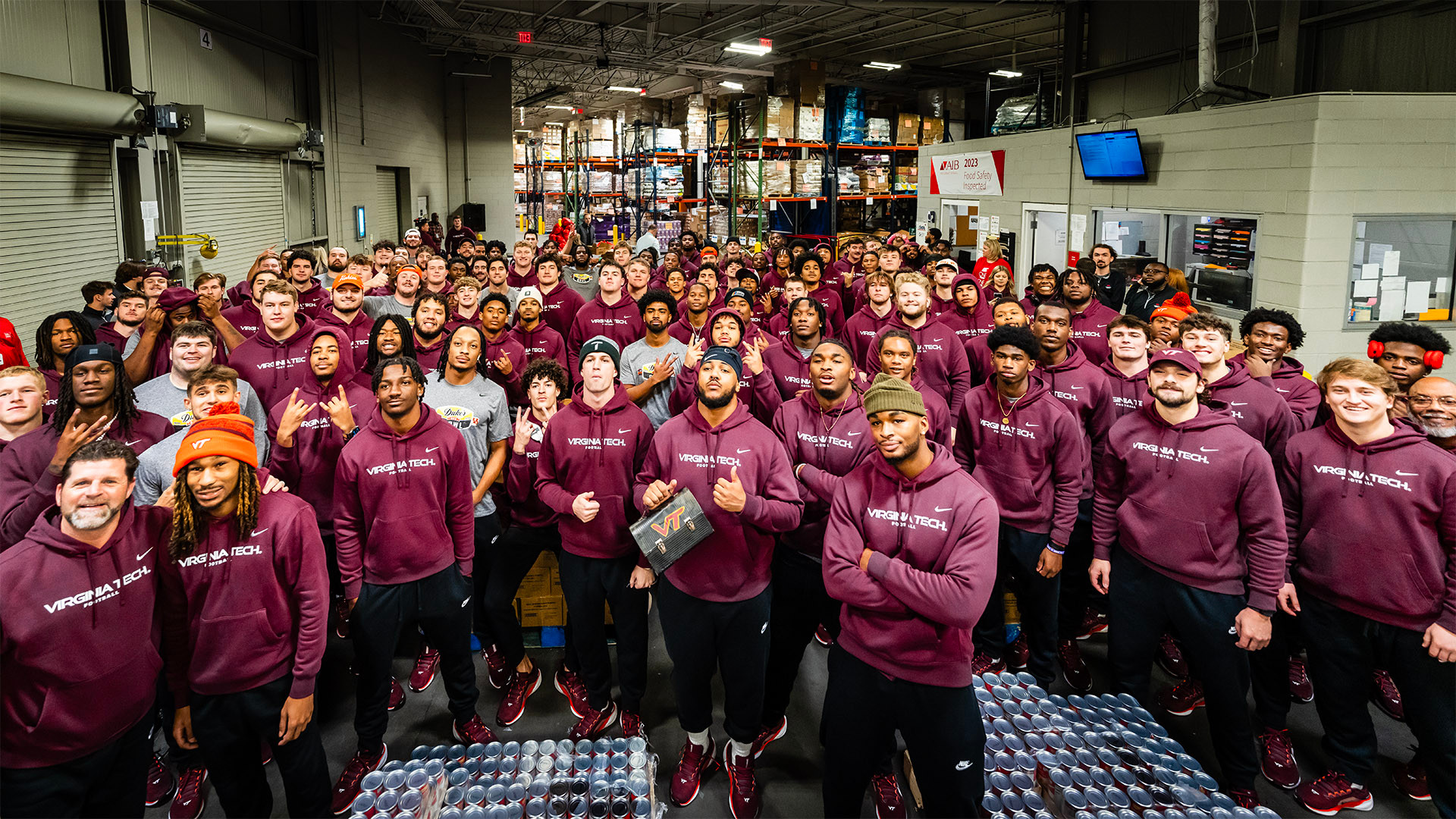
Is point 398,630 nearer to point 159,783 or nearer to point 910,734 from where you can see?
point 159,783

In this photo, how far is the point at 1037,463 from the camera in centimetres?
462

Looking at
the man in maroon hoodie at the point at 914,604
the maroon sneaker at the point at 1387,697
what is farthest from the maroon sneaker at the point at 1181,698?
the man in maroon hoodie at the point at 914,604

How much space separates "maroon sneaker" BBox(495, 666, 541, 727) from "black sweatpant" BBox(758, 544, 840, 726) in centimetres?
144

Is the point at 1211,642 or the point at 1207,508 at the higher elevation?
the point at 1207,508

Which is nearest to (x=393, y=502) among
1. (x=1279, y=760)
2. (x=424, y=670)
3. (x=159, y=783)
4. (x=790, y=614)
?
(x=424, y=670)

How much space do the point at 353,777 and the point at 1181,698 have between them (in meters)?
4.50

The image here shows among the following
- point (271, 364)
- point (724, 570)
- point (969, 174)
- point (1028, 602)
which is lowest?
point (1028, 602)

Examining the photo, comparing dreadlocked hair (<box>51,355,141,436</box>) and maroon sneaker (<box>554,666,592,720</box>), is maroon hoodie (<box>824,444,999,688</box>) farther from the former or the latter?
dreadlocked hair (<box>51,355,141,436</box>)

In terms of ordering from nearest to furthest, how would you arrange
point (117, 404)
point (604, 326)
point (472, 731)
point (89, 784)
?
point (89, 784), point (117, 404), point (472, 731), point (604, 326)

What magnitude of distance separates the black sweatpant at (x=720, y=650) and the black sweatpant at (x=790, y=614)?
25 centimetres

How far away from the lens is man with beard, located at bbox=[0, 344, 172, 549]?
365 centimetres

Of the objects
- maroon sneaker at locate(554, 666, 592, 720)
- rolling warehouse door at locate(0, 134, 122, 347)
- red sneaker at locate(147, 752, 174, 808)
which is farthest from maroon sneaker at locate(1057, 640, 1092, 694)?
rolling warehouse door at locate(0, 134, 122, 347)

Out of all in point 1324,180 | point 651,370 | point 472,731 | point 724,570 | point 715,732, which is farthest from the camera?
point 1324,180

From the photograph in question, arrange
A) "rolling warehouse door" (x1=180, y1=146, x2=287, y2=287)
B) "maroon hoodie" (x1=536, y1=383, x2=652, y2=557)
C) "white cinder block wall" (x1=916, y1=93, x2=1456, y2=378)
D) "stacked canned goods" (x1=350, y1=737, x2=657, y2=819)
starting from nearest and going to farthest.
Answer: "stacked canned goods" (x1=350, y1=737, x2=657, y2=819), "maroon hoodie" (x1=536, y1=383, x2=652, y2=557), "white cinder block wall" (x1=916, y1=93, x2=1456, y2=378), "rolling warehouse door" (x1=180, y1=146, x2=287, y2=287)
